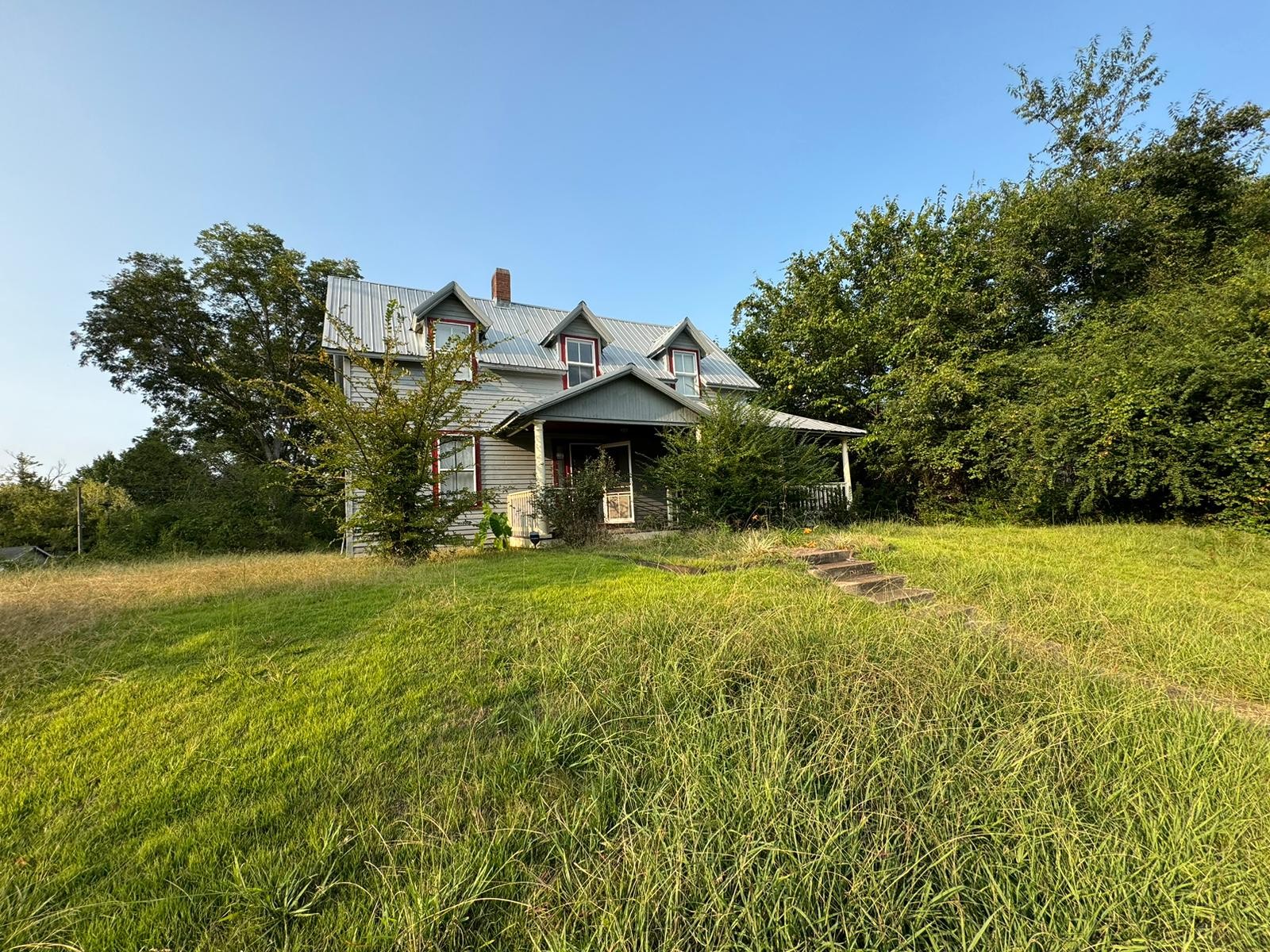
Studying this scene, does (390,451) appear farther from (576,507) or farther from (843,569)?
(843,569)

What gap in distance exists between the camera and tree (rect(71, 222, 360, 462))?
22.5 meters

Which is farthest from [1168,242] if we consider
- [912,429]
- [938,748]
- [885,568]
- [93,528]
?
[93,528]

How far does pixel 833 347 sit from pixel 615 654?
1891 cm

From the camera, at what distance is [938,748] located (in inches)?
109

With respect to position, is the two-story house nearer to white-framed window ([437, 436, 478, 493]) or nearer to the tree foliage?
white-framed window ([437, 436, 478, 493])

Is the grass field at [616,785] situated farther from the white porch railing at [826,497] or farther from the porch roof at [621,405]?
the white porch railing at [826,497]

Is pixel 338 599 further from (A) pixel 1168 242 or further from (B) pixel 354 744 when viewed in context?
(A) pixel 1168 242

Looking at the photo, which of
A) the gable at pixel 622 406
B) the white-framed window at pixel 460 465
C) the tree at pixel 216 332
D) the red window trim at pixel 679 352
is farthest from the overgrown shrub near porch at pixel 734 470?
the tree at pixel 216 332

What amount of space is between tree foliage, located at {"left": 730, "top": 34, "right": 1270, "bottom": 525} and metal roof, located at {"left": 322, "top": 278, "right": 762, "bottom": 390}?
481 centimetres

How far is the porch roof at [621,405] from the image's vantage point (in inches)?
462

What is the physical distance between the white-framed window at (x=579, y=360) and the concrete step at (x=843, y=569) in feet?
33.7

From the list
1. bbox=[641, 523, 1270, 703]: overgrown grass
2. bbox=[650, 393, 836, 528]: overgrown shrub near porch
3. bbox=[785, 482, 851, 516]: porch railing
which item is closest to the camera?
bbox=[641, 523, 1270, 703]: overgrown grass

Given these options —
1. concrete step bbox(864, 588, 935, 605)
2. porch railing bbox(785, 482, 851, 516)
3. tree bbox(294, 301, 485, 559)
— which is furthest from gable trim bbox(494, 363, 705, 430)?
concrete step bbox(864, 588, 935, 605)

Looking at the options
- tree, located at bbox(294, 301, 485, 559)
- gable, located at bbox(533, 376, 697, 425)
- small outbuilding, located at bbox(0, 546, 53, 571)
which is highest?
gable, located at bbox(533, 376, 697, 425)
